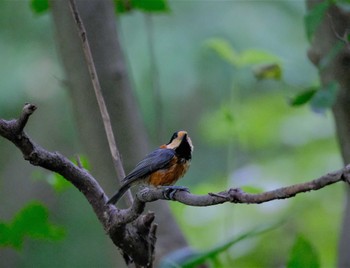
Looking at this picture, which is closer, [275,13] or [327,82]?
[327,82]

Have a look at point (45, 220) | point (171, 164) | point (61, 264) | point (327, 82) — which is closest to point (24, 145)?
point (171, 164)

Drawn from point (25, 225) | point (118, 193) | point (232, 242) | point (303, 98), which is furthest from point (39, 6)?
point (232, 242)

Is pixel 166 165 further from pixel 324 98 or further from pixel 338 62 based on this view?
pixel 338 62

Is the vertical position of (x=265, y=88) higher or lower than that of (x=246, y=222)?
higher

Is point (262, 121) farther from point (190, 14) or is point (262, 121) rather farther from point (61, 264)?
point (61, 264)

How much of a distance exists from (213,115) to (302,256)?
2850 mm

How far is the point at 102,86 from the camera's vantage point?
7.39ft

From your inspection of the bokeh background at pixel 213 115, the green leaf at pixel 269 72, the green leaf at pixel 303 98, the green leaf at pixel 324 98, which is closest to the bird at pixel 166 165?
the green leaf at pixel 324 98

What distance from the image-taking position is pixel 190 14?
13.6 feet

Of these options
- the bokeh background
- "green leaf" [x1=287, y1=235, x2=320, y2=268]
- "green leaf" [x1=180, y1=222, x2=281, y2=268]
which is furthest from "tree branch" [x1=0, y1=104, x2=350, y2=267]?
the bokeh background

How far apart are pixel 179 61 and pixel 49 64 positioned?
2.60ft

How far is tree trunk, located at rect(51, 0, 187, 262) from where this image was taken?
2217 mm

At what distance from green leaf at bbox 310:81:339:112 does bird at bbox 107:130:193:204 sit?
679 millimetres

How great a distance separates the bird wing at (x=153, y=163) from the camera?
146 cm
